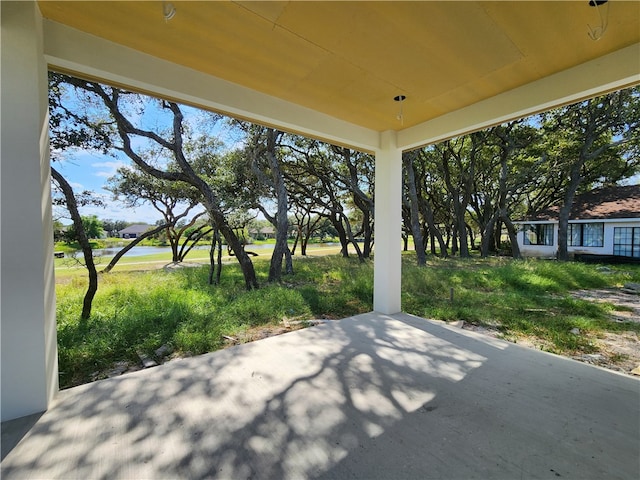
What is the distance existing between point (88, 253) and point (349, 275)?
4580mm

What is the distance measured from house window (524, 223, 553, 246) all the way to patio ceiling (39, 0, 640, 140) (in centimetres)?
1283

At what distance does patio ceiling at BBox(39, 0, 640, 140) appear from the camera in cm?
147

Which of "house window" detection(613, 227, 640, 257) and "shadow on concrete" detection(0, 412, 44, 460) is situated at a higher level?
"house window" detection(613, 227, 640, 257)

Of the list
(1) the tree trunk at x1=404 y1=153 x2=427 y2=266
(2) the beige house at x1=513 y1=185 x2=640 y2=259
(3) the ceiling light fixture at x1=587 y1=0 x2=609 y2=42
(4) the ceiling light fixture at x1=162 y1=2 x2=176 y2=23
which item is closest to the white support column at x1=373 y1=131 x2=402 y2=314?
(3) the ceiling light fixture at x1=587 y1=0 x2=609 y2=42

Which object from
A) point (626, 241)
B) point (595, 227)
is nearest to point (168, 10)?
point (626, 241)

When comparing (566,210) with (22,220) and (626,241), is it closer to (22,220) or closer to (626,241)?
(626,241)

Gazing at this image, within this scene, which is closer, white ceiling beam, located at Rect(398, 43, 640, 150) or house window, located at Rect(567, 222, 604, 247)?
white ceiling beam, located at Rect(398, 43, 640, 150)

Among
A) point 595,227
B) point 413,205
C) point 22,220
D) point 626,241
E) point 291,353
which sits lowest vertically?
point 291,353

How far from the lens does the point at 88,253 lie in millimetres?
3291

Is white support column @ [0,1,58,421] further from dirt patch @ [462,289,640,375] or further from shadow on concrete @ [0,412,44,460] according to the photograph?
dirt patch @ [462,289,640,375]

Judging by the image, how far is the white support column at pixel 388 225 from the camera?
131 inches

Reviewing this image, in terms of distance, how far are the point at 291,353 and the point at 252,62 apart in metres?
2.27

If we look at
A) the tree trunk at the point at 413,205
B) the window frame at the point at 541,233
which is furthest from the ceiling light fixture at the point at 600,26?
the window frame at the point at 541,233

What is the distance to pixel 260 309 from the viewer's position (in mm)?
3609
